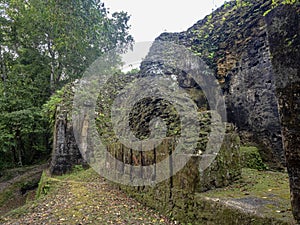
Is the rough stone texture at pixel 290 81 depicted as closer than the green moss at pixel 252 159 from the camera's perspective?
Yes

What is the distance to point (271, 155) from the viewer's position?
509 centimetres

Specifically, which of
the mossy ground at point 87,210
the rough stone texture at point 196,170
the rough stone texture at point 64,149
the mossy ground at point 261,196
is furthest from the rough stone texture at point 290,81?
the rough stone texture at point 64,149

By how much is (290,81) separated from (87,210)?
12.2 ft

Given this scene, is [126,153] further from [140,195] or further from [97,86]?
[97,86]

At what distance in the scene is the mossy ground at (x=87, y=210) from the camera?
3.55 metres

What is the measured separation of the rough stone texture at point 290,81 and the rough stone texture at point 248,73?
363cm

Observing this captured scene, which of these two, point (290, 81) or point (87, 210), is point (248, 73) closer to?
point (290, 81)

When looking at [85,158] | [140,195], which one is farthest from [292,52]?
[85,158]

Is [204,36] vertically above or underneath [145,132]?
above

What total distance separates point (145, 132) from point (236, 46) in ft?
11.9

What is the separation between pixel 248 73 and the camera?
5.81 meters

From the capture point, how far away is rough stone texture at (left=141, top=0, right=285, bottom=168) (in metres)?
5.17

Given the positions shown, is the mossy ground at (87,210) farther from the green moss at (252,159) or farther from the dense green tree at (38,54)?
the dense green tree at (38,54)

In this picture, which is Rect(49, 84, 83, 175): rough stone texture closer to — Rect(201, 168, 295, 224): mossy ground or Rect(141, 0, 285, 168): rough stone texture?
Rect(141, 0, 285, 168): rough stone texture
